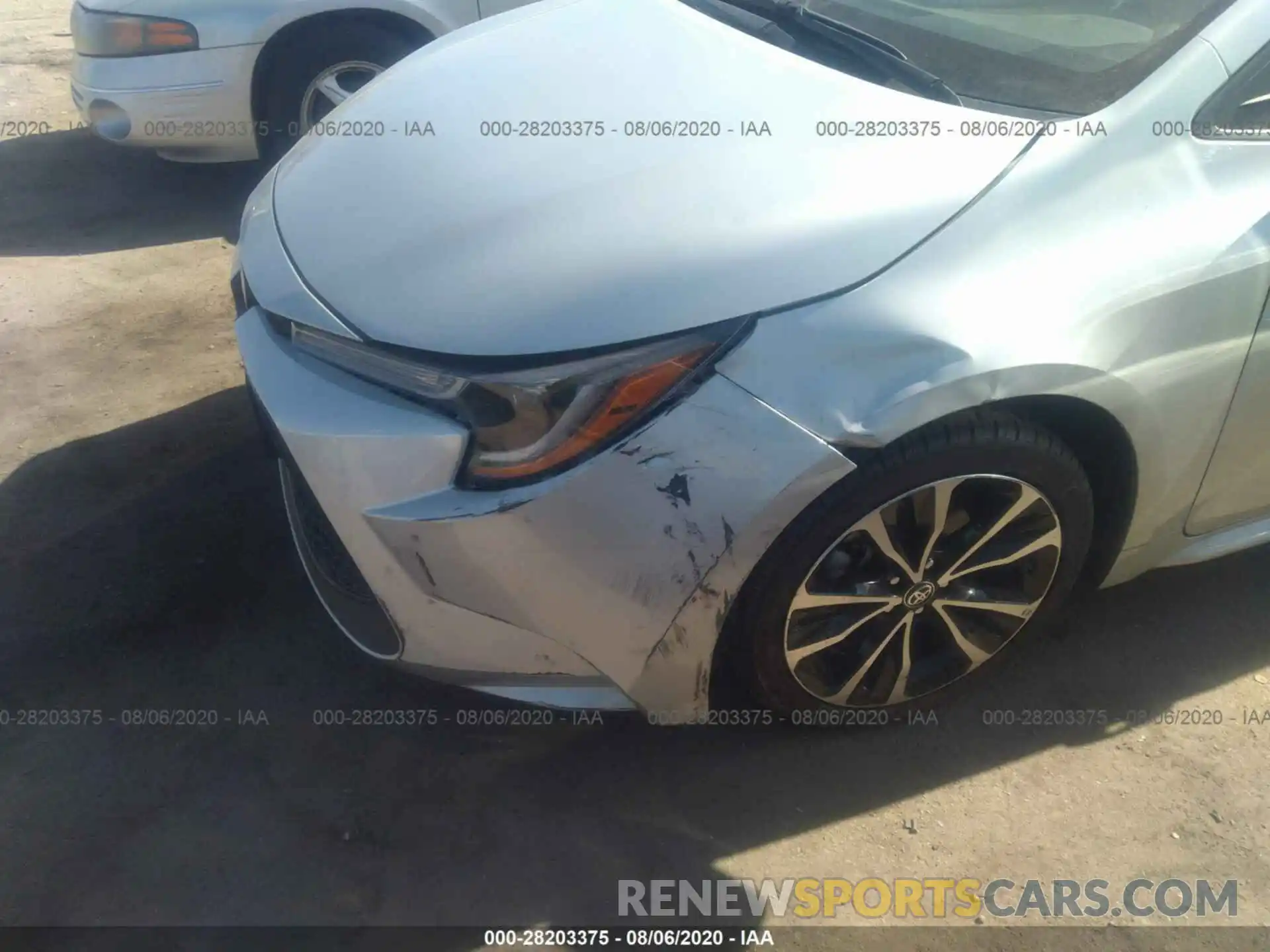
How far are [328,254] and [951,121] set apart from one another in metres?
1.24

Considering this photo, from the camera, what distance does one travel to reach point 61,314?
13.8ft

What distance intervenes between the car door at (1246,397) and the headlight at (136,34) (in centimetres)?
396

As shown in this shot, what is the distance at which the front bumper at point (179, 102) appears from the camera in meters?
4.69

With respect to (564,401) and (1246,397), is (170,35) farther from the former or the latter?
(1246,397)

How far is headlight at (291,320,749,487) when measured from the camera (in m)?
1.91

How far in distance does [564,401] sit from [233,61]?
→ 3.51 metres

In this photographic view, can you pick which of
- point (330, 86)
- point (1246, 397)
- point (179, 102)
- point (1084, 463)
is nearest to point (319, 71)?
point (330, 86)

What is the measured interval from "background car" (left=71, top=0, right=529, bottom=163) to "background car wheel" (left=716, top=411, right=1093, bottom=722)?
137 inches

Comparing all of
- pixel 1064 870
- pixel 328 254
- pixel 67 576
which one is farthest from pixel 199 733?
pixel 1064 870

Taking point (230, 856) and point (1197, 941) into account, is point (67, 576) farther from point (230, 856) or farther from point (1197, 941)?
point (1197, 941)

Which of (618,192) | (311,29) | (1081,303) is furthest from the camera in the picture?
(311,29)

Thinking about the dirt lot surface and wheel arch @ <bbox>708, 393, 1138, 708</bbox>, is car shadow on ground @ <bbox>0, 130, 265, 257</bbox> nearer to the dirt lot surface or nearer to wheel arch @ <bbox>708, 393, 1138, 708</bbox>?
the dirt lot surface

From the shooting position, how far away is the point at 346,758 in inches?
95.5

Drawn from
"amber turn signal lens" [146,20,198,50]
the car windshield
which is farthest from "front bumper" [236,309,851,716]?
"amber turn signal lens" [146,20,198,50]
